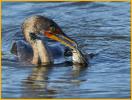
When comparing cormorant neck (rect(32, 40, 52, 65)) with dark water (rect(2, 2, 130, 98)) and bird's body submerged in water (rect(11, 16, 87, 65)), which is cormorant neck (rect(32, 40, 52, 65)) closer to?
bird's body submerged in water (rect(11, 16, 87, 65))

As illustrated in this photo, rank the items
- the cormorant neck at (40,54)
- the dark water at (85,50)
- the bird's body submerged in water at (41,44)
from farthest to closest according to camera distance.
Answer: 1. the cormorant neck at (40,54)
2. the bird's body submerged in water at (41,44)
3. the dark water at (85,50)

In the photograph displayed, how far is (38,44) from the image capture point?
43.6ft

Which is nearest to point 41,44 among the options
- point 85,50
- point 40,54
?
point 40,54

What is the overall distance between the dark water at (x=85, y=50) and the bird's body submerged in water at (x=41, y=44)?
274mm

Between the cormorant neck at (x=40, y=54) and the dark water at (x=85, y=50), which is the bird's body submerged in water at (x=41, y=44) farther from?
the dark water at (x=85, y=50)

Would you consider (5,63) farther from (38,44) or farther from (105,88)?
(105,88)

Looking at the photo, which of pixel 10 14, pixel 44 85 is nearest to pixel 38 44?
pixel 44 85

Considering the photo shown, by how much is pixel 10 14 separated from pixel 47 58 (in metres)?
4.10

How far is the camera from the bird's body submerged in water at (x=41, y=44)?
12883 mm

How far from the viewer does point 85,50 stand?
13883 millimetres

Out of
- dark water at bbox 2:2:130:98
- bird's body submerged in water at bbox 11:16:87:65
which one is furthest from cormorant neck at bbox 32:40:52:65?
dark water at bbox 2:2:130:98

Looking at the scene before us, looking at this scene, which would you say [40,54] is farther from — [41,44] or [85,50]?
[85,50]

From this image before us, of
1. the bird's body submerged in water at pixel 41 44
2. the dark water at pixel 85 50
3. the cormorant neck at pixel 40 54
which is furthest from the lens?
the cormorant neck at pixel 40 54

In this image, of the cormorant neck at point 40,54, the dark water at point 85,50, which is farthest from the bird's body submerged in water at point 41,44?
the dark water at point 85,50
